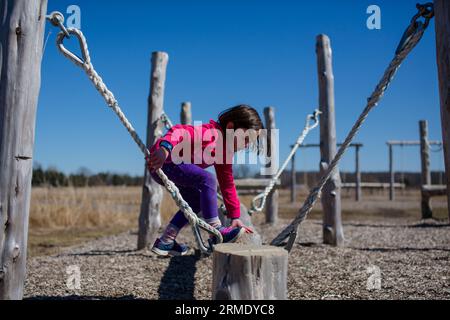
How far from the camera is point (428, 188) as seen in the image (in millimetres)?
10203

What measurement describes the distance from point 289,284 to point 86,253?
310cm

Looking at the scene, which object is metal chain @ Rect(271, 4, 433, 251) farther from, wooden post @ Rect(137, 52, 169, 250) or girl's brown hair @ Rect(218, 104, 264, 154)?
wooden post @ Rect(137, 52, 169, 250)

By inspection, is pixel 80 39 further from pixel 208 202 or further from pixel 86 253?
pixel 86 253

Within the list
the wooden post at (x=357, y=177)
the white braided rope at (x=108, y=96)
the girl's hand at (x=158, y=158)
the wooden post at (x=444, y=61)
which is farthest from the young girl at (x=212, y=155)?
the wooden post at (x=357, y=177)

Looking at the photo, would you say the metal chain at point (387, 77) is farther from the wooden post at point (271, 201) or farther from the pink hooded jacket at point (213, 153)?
the wooden post at point (271, 201)

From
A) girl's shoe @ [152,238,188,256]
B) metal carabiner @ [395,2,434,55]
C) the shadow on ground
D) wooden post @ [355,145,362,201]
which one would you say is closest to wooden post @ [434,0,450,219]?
metal carabiner @ [395,2,434,55]

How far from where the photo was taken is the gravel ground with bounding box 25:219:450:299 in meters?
3.76

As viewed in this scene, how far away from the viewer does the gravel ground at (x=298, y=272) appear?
376 cm

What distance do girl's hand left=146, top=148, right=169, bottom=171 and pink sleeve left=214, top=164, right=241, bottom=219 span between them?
1.36 feet

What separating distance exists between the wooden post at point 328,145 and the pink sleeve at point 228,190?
3.35 metres

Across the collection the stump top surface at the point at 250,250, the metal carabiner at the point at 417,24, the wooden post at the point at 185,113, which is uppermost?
the wooden post at the point at 185,113
